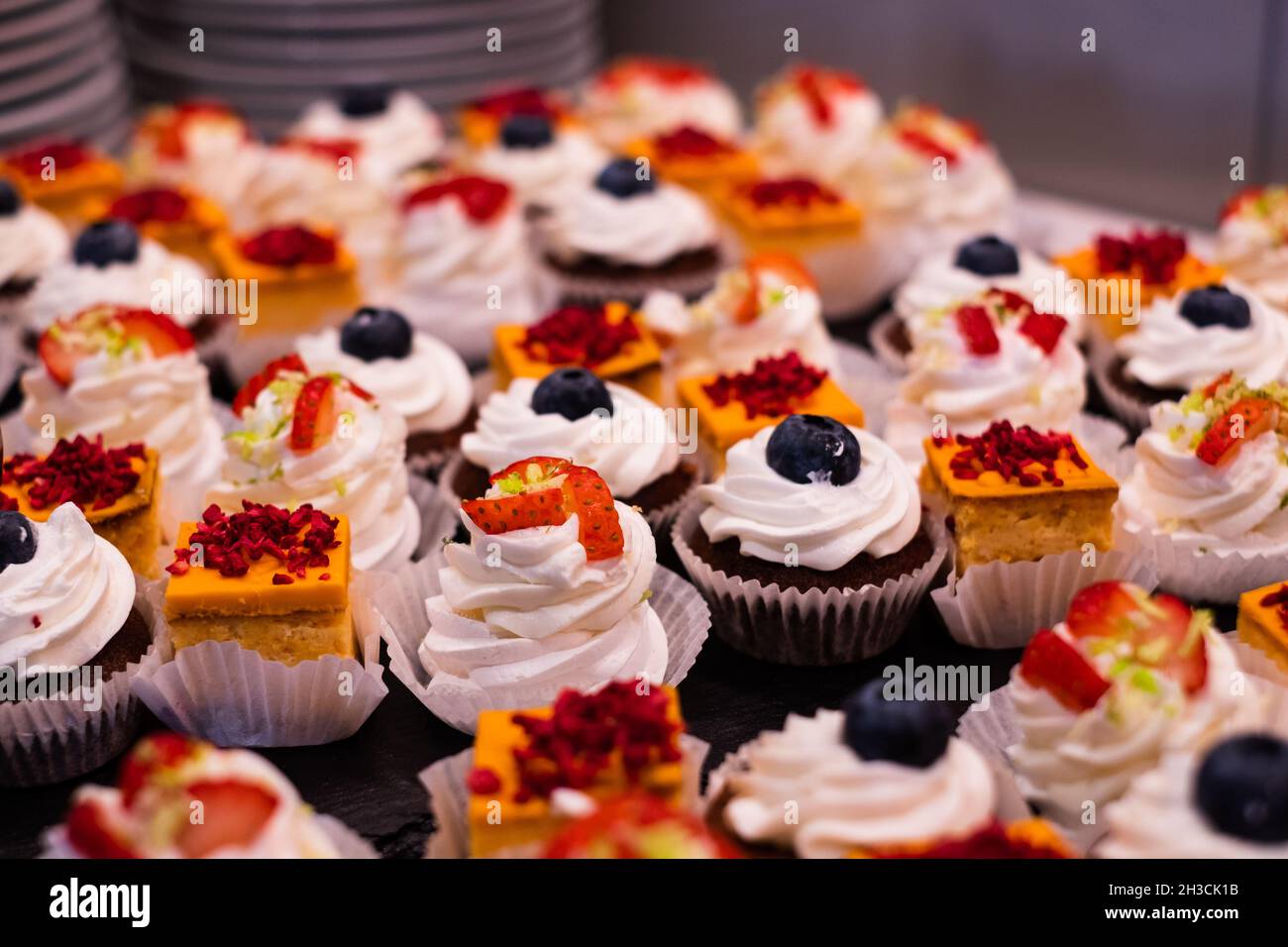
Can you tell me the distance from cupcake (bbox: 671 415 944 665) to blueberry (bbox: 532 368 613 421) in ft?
1.50

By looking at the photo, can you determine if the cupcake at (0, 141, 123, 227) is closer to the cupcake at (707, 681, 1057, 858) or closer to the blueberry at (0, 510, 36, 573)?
the blueberry at (0, 510, 36, 573)

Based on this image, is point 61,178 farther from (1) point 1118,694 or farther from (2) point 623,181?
(1) point 1118,694

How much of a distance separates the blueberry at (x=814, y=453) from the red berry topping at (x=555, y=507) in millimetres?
508

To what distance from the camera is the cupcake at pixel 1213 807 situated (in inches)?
93.0

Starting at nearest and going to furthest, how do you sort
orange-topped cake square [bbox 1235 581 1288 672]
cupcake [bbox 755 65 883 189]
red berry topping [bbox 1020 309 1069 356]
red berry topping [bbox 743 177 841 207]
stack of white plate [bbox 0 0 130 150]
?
orange-topped cake square [bbox 1235 581 1288 672] → red berry topping [bbox 1020 309 1069 356] → red berry topping [bbox 743 177 841 207] → stack of white plate [bbox 0 0 130 150] → cupcake [bbox 755 65 883 189]

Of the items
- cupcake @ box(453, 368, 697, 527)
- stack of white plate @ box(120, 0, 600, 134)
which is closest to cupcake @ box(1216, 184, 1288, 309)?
cupcake @ box(453, 368, 697, 527)

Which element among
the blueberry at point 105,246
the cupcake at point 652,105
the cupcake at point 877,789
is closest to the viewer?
the cupcake at point 877,789

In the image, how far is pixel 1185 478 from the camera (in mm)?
3736

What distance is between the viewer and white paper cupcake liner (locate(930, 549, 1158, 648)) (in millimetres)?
3605

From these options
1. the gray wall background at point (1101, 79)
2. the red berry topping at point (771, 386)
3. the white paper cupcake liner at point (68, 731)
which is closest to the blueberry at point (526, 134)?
the gray wall background at point (1101, 79)

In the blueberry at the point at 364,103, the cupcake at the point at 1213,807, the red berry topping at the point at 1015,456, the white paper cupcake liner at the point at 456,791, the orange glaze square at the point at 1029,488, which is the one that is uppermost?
the cupcake at the point at 1213,807

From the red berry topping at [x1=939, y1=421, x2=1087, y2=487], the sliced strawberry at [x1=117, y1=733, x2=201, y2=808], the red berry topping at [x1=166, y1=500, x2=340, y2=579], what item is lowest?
the red berry topping at [x1=939, y1=421, x2=1087, y2=487]

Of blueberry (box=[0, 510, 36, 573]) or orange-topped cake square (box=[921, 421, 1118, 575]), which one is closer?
blueberry (box=[0, 510, 36, 573])

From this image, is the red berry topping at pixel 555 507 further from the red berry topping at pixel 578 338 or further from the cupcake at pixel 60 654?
the red berry topping at pixel 578 338
